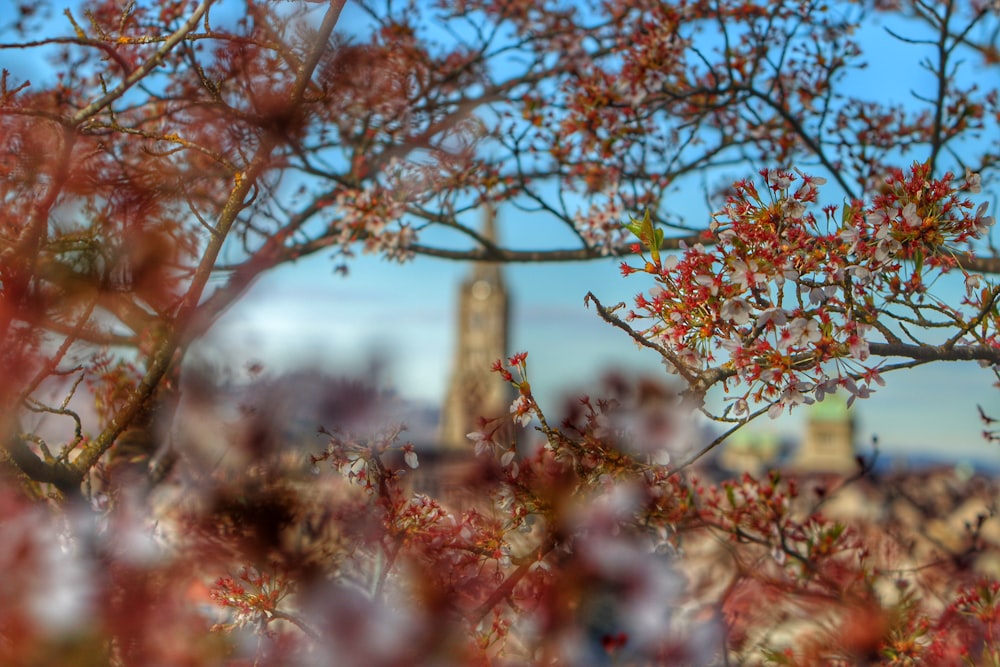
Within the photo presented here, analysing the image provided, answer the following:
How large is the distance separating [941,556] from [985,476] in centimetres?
191

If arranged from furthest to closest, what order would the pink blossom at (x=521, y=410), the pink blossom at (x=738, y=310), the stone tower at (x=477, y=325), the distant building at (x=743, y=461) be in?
the stone tower at (x=477, y=325) < the distant building at (x=743, y=461) < the pink blossom at (x=521, y=410) < the pink blossom at (x=738, y=310)

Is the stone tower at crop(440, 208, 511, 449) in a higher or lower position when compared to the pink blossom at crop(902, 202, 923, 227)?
higher

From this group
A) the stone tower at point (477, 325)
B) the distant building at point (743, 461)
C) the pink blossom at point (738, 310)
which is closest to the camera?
the pink blossom at point (738, 310)

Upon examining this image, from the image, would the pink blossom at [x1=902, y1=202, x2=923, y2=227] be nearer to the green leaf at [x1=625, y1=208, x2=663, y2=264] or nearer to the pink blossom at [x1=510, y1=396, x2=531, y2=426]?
the green leaf at [x1=625, y1=208, x2=663, y2=264]

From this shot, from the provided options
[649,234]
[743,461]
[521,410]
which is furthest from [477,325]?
[649,234]

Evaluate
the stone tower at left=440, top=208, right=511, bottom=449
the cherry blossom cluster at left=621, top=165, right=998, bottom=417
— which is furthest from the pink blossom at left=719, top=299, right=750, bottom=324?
the stone tower at left=440, top=208, right=511, bottom=449

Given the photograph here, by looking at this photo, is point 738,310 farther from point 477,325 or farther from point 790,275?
point 477,325

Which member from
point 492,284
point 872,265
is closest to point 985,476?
point 872,265

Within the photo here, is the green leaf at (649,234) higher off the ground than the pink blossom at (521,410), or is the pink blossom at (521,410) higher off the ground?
the green leaf at (649,234)

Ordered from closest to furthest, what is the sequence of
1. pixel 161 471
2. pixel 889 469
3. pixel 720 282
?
pixel 720 282
pixel 161 471
pixel 889 469

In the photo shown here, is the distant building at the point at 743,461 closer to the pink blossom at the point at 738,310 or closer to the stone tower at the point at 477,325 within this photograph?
the pink blossom at the point at 738,310

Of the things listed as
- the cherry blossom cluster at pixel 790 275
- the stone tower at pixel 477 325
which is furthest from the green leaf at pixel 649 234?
the stone tower at pixel 477 325

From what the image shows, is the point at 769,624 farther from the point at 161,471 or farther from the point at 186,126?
the point at 186,126

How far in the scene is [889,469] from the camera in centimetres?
762
